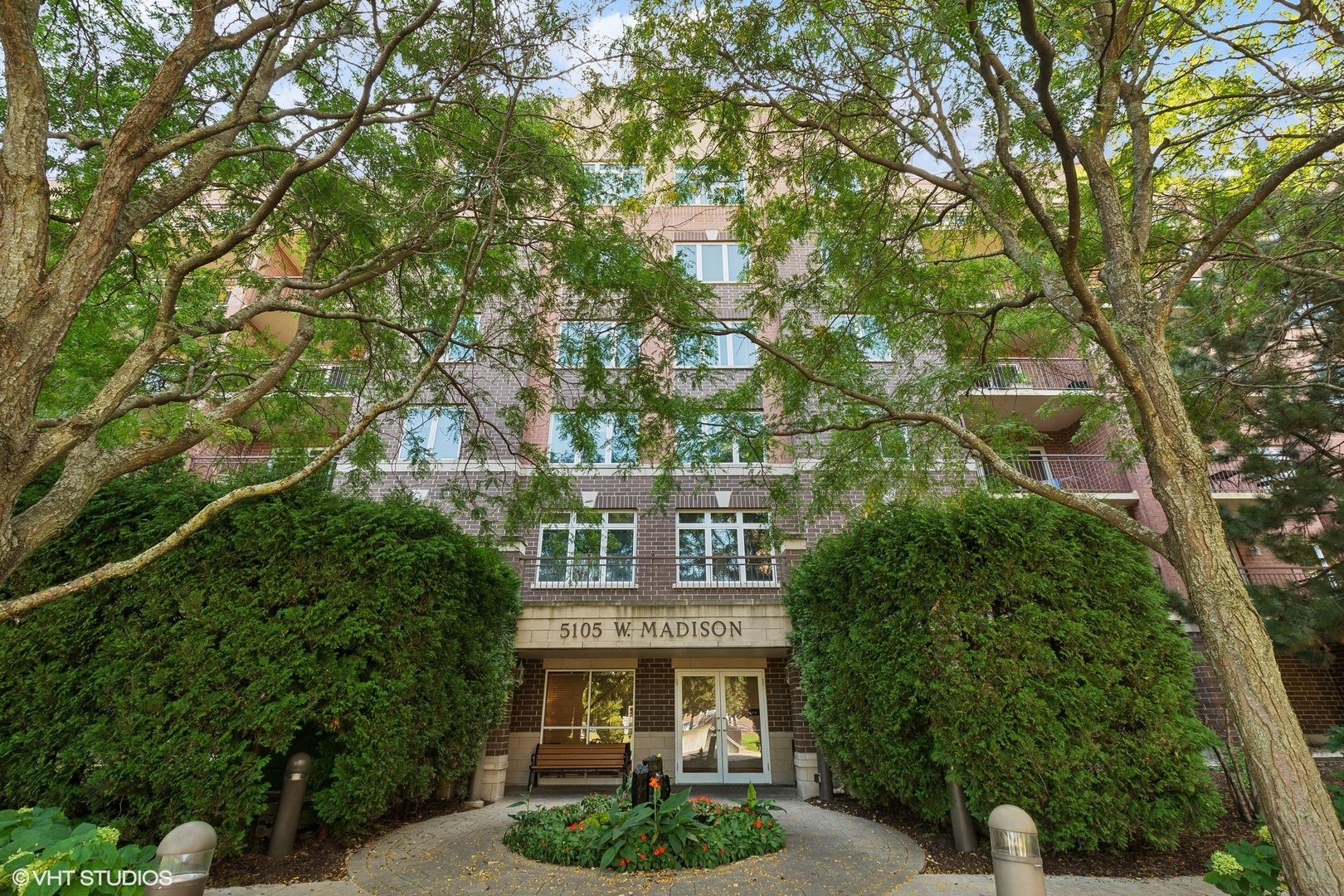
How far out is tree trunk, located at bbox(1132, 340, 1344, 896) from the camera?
3330 mm

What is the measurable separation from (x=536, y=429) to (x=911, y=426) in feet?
Result: 28.1

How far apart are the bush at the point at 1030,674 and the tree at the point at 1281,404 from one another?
344 cm

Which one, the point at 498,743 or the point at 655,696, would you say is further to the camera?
the point at 655,696

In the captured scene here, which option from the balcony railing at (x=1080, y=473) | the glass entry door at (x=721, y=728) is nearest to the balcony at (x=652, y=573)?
the glass entry door at (x=721, y=728)

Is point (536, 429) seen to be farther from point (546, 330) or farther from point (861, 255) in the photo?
point (861, 255)

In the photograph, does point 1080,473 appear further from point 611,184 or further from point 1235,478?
point 611,184

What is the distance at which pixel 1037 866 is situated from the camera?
3.05m

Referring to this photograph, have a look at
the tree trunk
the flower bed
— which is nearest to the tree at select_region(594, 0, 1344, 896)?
the tree trunk

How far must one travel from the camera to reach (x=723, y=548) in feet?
41.0

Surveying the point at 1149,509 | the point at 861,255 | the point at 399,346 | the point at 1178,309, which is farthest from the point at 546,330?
the point at 1149,509

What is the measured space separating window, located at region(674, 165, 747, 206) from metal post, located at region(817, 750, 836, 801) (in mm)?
8668

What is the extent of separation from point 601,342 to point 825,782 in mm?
7944

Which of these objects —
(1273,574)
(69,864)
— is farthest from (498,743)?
(1273,574)

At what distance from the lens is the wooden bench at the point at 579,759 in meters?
10.5
